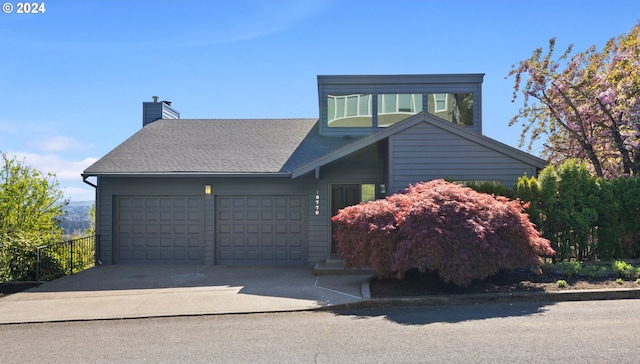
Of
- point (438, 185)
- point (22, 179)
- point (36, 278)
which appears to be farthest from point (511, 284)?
point (22, 179)

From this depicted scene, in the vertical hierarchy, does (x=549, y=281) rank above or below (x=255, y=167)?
below

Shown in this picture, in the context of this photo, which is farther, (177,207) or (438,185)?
(177,207)

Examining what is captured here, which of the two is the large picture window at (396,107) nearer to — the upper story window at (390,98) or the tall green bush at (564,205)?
the upper story window at (390,98)

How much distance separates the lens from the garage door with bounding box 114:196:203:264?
1354cm

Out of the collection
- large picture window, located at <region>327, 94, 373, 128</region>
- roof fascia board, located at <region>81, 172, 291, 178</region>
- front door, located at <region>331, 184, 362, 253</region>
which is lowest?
front door, located at <region>331, 184, 362, 253</region>

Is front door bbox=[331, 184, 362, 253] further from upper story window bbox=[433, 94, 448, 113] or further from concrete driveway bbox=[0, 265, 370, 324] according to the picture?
upper story window bbox=[433, 94, 448, 113]

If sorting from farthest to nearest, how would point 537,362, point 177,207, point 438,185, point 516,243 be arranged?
point 177,207, point 438,185, point 516,243, point 537,362

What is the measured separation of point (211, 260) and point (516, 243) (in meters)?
8.34

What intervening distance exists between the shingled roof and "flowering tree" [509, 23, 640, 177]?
7.54 metres

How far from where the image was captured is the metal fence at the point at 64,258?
11.4 meters

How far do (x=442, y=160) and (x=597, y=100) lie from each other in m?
6.91

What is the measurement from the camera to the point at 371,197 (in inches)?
520

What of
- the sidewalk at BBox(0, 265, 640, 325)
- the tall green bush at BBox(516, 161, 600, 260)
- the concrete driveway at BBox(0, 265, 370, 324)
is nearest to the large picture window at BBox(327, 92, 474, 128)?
the tall green bush at BBox(516, 161, 600, 260)

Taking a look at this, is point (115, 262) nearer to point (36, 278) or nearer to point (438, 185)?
point (36, 278)
